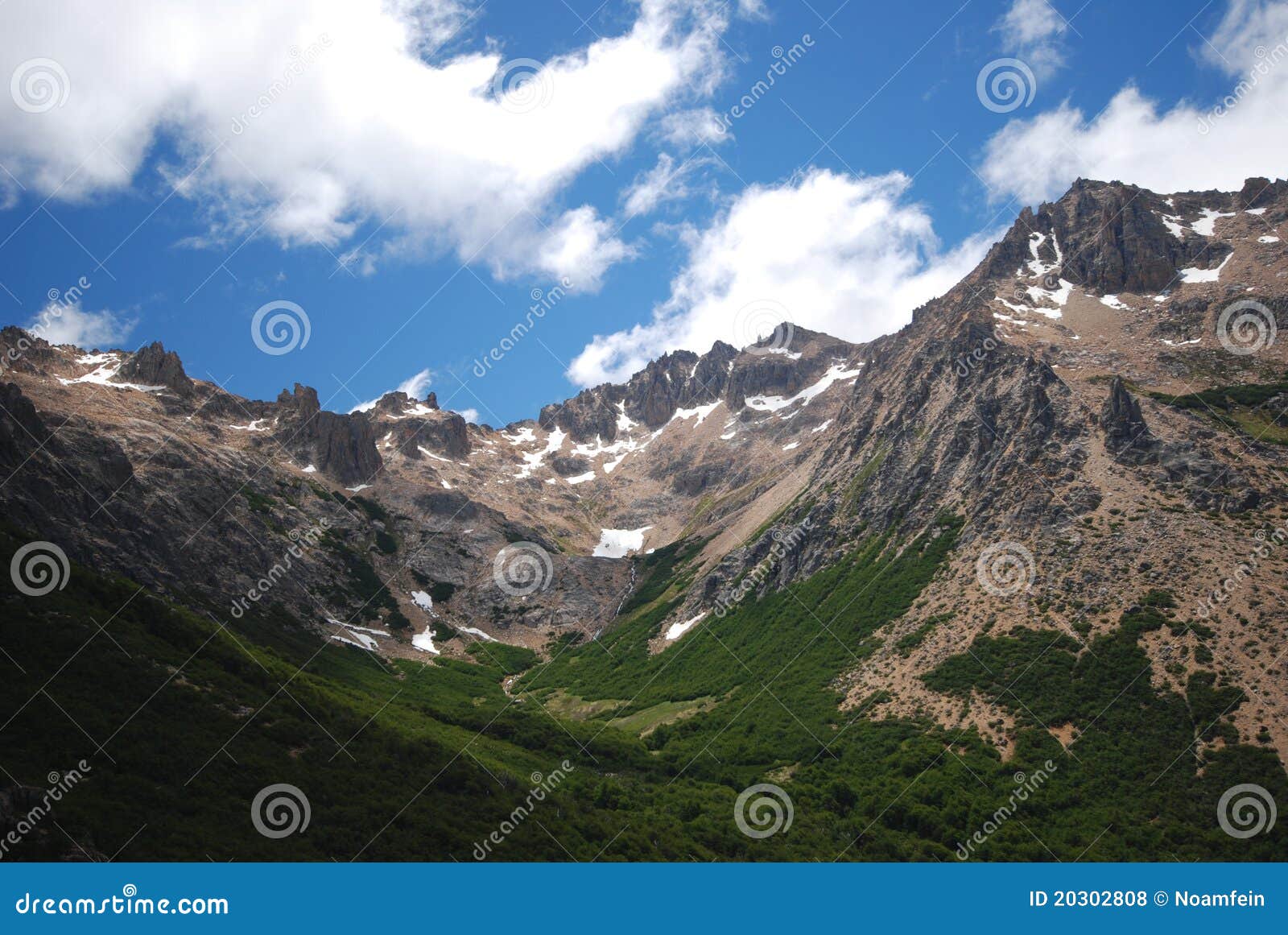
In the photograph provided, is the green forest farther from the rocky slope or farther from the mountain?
the rocky slope

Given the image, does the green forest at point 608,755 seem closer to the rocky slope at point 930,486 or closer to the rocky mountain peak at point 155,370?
the rocky slope at point 930,486

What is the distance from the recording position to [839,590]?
346ft

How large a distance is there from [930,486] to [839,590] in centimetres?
2034

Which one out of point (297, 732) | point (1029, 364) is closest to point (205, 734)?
point (297, 732)

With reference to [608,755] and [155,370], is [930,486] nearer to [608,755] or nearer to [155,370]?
[608,755]

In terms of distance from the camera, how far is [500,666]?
131m

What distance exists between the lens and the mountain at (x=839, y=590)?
55719mm

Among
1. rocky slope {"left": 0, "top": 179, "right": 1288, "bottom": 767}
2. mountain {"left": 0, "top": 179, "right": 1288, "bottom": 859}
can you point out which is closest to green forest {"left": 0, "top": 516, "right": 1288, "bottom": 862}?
mountain {"left": 0, "top": 179, "right": 1288, "bottom": 859}

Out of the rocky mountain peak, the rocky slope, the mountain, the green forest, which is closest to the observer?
the green forest

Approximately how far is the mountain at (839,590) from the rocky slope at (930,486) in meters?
0.59

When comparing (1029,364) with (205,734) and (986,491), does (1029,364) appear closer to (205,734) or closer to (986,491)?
(986,491)

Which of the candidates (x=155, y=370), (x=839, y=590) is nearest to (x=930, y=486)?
(x=839, y=590)

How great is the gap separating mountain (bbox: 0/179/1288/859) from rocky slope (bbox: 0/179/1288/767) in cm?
59

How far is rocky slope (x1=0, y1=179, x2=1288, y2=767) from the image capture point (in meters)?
76.9
